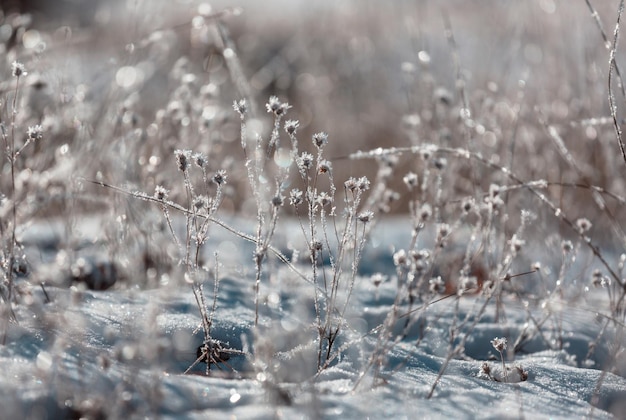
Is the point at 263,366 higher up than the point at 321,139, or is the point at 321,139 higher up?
the point at 321,139

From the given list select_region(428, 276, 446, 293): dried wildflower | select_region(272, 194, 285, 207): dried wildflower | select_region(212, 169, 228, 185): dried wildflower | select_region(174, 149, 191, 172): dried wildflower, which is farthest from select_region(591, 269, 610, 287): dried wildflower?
select_region(174, 149, 191, 172): dried wildflower

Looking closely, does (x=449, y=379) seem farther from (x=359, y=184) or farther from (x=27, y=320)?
(x=27, y=320)

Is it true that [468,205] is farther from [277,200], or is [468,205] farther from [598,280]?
[277,200]

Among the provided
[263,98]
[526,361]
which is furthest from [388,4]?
[526,361]

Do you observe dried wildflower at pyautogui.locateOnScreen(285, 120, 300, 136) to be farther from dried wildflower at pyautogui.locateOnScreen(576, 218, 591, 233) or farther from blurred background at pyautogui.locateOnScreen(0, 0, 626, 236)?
dried wildflower at pyautogui.locateOnScreen(576, 218, 591, 233)

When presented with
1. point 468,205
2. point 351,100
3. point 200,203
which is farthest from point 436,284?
point 351,100

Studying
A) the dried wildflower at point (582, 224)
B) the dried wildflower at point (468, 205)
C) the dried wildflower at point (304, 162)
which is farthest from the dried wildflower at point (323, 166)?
the dried wildflower at point (582, 224)

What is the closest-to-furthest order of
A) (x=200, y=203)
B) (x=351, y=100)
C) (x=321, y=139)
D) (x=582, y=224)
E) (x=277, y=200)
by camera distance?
1. (x=277, y=200)
2. (x=321, y=139)
3. (x=200, y=203)
4. (x=582, y=224)
5. (x=351, y=100)

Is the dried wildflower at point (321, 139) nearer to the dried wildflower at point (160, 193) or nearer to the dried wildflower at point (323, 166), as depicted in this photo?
the dried wildflower at point (323, 166)
